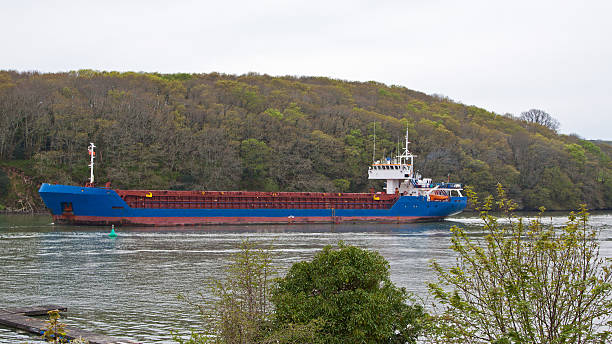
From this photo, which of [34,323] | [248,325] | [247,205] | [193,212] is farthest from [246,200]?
[248,325]

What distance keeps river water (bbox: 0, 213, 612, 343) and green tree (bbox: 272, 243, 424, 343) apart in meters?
3.19

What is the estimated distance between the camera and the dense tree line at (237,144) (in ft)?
252

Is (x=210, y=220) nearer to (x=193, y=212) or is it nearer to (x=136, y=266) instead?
(x=193, y=212)

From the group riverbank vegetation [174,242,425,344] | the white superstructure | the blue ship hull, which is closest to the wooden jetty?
riverbank vegetation [174,242,425,344]

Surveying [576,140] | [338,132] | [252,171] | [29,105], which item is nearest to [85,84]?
[29,105]

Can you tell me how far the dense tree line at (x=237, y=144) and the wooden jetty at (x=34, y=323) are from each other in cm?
5800

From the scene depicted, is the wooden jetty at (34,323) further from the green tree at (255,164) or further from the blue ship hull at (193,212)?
the green tree at (255,164)

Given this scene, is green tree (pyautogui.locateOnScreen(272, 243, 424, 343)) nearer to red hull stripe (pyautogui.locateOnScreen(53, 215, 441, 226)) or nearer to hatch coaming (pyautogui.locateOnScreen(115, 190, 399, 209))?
red hull stripe (pyautogui.locateOnScreen(53, 215, 441, 226))

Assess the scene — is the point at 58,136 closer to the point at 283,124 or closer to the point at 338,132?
the point at 283,124

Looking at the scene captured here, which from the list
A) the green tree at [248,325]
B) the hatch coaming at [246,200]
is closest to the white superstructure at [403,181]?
the hatch coaming at [246,200]

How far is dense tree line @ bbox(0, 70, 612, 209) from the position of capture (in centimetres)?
7688

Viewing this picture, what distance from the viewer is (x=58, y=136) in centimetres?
Result: 7550

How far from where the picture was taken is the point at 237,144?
8594 cm

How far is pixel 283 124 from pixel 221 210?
4581 centimetres
